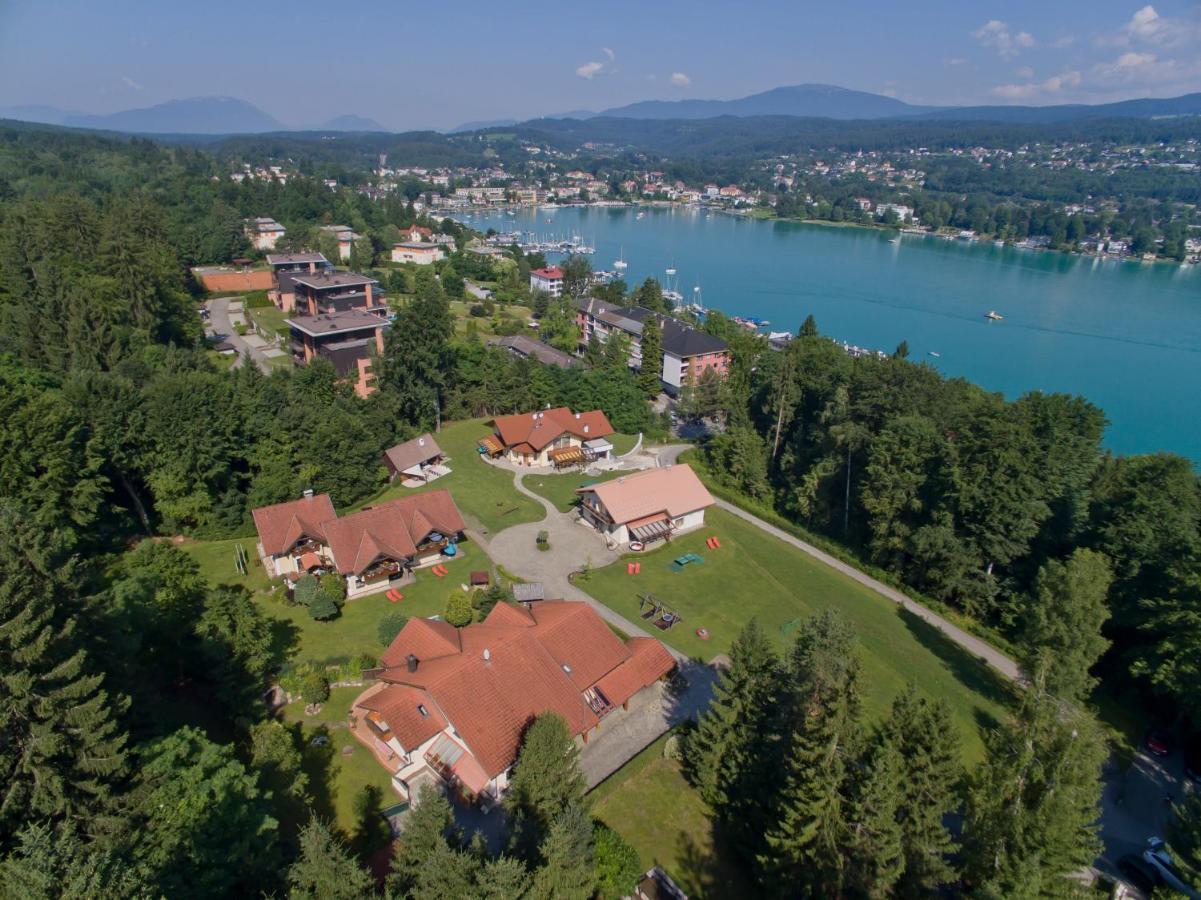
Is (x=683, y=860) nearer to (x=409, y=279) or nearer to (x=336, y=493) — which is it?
(x=336, y=493)

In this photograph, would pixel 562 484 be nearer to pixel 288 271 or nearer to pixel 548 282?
pixel 288 271

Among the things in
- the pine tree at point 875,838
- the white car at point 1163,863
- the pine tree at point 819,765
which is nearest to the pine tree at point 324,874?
the pine tree at point 819,765

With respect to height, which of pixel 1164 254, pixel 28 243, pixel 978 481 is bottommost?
pixel 1164 254

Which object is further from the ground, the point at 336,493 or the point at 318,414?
the point at 318,414

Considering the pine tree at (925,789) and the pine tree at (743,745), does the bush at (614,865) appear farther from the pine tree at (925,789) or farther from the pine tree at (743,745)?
the pine tree at (925,789)

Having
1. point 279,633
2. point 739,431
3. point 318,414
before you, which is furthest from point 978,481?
point 318,414

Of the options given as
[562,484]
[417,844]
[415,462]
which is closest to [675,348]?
[562,484]

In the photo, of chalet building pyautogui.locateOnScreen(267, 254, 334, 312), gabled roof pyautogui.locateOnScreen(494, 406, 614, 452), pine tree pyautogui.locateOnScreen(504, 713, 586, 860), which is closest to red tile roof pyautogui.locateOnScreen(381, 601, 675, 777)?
pine tree pyautogui.locateOnScreen(504, 713, 586, 860)
